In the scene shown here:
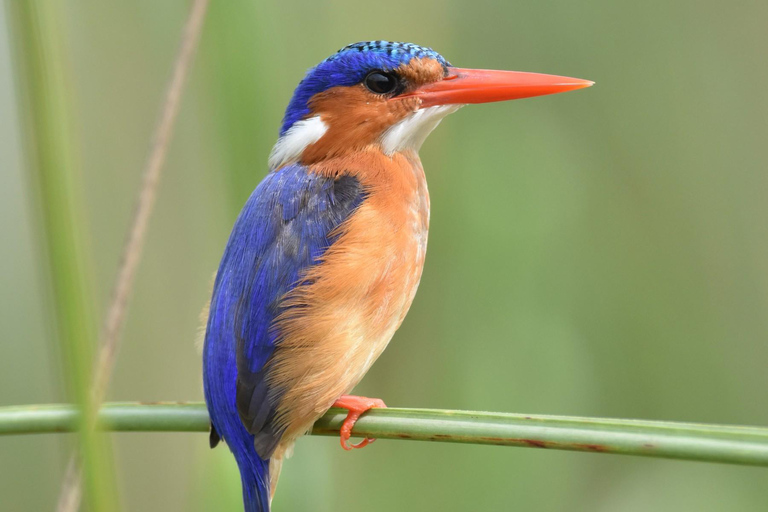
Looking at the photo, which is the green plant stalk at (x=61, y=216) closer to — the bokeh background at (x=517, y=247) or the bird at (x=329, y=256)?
the bird at (x=329, y=256)

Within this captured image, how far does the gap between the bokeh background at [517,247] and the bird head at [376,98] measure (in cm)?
13

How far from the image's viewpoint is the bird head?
5.67 feet

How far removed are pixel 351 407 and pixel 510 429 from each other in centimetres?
64

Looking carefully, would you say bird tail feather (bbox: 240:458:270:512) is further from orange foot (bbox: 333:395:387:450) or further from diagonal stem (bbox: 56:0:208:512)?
diagonal stem (bbox: 56:0:208:512)

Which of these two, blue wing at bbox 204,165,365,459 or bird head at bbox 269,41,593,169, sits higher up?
bird head at bbox 269,41,593,169

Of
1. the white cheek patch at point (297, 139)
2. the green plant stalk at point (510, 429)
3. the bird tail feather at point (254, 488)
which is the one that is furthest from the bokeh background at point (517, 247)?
the green plant stalk at point (510, 429)

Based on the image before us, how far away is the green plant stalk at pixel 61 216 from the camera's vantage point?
63 centimetres

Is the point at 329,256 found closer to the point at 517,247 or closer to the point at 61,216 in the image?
the point at 517,247

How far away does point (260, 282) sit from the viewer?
1524 mm

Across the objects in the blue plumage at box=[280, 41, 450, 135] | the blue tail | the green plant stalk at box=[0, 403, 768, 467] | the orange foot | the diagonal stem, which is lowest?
the blue tail

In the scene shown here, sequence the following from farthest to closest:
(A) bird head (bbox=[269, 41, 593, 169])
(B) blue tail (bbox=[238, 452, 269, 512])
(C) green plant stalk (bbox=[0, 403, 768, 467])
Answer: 1. (A) bird head (bbox=[269, 41, 593, 169])
2. (B) blue tail (bbox=[238, 452, 269, 512])
3. (C) green plant stalk (bbox=[0, 403, 768, 467])

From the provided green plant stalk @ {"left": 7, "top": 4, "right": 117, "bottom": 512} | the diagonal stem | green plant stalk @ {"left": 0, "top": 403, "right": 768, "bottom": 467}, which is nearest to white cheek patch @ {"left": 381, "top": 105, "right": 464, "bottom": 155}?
the diagonal stem

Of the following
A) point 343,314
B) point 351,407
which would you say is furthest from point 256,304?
point 351,407

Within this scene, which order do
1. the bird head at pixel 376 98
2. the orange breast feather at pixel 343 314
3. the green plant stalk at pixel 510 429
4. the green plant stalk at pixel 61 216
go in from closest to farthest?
the green plant stalk at pixel 61 216 < the green plant stalk at pixel 510 429 < the orange breast feather at pixel 343 314 < the bird head at pixel 376 98
